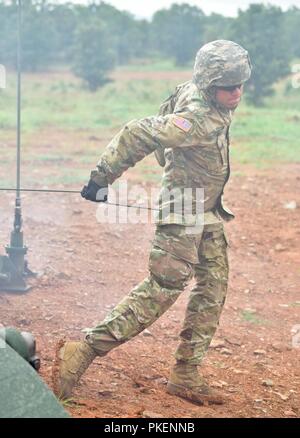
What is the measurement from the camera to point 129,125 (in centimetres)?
372

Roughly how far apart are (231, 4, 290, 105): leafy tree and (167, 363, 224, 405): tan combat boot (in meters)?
20.2

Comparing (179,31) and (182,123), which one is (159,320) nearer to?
(182,123)

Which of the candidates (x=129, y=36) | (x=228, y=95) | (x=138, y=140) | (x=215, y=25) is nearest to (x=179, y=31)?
(x=215, y=25)

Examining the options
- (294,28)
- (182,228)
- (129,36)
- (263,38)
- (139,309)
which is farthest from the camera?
A: (129,36)

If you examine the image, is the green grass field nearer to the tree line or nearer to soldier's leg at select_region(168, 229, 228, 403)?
the tree line

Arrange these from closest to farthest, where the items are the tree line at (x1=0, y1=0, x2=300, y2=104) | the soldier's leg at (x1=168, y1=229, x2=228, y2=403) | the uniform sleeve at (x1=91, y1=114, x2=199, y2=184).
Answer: the uniform sleeve at (x1=91, y1=114, x2=199, y2=184)
the soldier's leg at (x1=168, y1=229, x2=228, y2=403)
the tree line at (x1=0, y1=0, x2=300, y2=104)

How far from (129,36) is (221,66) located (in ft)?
126

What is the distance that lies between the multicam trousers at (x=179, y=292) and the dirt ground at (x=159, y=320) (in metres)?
0.29

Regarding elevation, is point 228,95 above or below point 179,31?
below

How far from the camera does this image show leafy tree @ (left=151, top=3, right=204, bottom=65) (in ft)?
132

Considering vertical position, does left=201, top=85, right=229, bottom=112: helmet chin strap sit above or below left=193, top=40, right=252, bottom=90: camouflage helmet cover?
below

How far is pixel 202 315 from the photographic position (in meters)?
4.10

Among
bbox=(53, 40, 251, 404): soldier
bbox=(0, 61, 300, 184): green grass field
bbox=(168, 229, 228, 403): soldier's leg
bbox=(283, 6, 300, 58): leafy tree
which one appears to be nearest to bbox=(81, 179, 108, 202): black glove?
bbox=(53, 40, 251, 404): soldier
